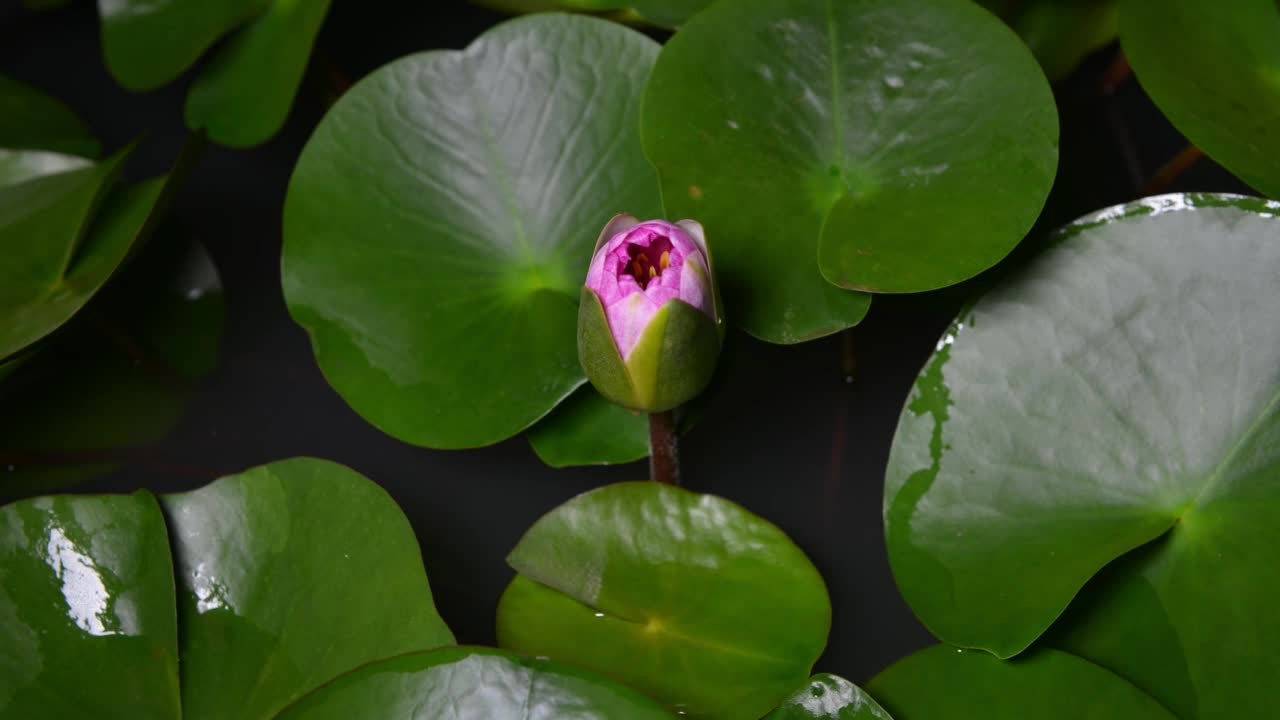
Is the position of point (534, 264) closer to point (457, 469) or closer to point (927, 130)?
point (457, 469)

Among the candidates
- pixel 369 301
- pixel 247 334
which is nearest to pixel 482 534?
pixel 369 301

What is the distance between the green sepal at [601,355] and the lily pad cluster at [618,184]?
0.33 feet

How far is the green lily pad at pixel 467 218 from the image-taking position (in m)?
0.99

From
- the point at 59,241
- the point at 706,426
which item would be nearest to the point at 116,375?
the point at 59,241

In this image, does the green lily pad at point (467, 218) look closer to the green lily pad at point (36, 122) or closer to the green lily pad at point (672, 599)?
the green lily pad at point (672, 599)

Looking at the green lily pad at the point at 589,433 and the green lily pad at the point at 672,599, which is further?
the green lily pad at the point at 589,433

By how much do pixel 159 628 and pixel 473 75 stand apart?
0.63m

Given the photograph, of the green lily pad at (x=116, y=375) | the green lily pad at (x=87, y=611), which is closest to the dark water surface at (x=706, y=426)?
the green lily pad at (x=116, y=375)

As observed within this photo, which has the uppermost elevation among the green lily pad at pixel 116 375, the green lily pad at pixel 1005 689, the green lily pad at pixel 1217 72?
A: the green lily pad at pixel 1217 72

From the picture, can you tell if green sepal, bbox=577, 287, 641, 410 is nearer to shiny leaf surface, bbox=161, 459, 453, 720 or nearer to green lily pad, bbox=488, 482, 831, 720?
green lily pad, bbox=488, 482, 831, 720

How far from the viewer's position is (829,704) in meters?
0.78

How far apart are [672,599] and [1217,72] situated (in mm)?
745

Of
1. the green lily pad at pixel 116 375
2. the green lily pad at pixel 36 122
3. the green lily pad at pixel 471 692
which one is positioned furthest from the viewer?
the green lily pad at pixel 36 122

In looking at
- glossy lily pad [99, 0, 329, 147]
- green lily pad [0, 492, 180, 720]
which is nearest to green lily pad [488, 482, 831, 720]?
green lily pad [0, 492, 180, 720]
